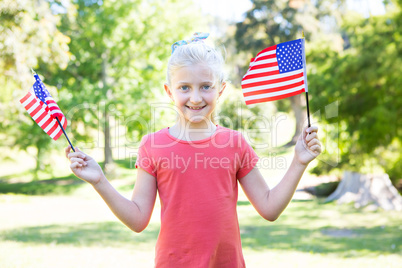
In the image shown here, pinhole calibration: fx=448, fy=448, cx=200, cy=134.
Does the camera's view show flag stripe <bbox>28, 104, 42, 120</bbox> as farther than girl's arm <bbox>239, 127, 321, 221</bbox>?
Yes

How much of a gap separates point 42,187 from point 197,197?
1984cm

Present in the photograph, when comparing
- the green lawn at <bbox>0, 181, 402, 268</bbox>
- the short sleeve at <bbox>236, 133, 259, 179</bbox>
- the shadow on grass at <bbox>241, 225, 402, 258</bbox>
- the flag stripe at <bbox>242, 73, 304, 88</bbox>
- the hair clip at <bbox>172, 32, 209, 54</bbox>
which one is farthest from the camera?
the shadow on grass at <bbox>241, 225, 402, 258</bbox>

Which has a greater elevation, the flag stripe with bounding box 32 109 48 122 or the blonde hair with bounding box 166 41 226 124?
the blonde hair with bounding box 166 41 226 124

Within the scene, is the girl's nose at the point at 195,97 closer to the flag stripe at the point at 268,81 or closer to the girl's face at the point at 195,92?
the girl's face at the point at 195,92

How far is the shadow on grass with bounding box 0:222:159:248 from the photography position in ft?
27.1

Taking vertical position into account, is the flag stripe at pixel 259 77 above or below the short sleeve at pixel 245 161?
above

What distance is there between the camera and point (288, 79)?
2.60m

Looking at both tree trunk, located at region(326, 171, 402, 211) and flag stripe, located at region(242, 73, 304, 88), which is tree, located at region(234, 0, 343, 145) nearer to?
tree trunk, located at region(326, 171, 402, 211)

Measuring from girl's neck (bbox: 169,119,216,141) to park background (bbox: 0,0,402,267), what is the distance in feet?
1.62

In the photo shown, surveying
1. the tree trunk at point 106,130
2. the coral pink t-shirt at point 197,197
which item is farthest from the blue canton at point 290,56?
the tree trunk at point 106,130

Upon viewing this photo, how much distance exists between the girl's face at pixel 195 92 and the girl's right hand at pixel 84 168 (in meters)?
0.50

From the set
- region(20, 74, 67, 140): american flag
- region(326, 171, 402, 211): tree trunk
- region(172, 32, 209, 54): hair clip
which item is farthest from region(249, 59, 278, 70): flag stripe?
region(326, 171, 402, 211): tree trunk

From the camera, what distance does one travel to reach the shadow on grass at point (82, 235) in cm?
826
